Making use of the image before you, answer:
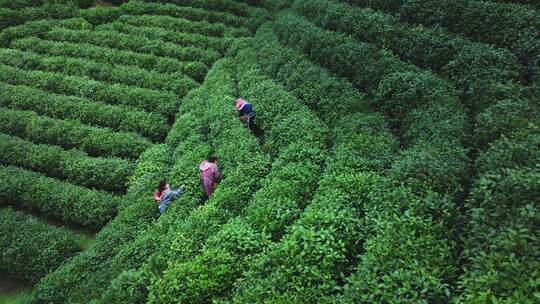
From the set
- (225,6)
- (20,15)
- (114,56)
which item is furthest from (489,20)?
(20,15)

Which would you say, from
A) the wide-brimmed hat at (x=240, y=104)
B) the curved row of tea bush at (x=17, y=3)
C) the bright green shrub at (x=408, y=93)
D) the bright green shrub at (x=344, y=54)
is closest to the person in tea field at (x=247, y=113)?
the wide-brimmed hat at (x=240, y=104)

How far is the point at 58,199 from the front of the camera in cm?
1376

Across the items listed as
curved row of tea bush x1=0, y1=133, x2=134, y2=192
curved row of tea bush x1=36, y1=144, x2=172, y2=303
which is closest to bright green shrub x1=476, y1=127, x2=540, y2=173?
curved row of tea bush x1=36, y1=144, x2=172, y2=303

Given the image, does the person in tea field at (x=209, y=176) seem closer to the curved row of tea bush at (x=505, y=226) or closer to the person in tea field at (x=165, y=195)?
the person in tea field at (x=165, y=195)

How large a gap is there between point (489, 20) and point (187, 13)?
17.9 metres

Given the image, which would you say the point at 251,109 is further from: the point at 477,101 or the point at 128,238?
the point at 477,101

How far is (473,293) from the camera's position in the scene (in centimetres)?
600

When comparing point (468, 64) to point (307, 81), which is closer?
point (468, 64)

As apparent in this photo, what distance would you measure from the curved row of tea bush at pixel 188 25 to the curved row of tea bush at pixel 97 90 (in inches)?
239

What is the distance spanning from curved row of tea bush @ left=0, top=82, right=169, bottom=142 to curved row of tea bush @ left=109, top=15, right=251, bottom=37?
295 inches

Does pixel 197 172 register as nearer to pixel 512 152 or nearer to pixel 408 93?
pixel 408 93

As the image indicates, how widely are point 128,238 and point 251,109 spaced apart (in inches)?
248

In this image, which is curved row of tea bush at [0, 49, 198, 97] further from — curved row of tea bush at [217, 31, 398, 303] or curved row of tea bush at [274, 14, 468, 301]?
curved row of tea bush at [217, 31, 398, 303]

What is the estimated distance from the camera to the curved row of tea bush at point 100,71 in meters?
19.3
